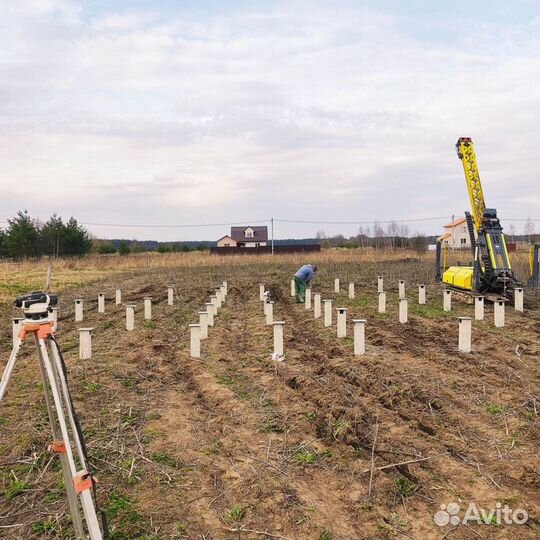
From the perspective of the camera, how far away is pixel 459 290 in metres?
19.1

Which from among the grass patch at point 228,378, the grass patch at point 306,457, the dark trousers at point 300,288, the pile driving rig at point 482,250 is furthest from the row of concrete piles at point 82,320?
the pile driving rig at point 482,250

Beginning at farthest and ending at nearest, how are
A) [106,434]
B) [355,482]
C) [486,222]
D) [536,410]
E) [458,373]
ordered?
1. [486,222]
2. [458,373]
3. [536,410]
4. [106,434]
5. [355,482]

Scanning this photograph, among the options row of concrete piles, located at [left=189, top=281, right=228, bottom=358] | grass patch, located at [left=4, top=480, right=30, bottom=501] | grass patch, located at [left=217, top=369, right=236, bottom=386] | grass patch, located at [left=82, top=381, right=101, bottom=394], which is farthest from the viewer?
row of concrete piles, located at [left=189, top=281, right=228, bottom=358]

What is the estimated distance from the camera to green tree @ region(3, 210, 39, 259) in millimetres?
48531

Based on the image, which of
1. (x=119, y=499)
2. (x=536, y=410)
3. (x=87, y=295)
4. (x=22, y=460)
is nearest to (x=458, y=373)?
(x=536, y=410)

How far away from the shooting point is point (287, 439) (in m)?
5.49

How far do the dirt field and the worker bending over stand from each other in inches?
273

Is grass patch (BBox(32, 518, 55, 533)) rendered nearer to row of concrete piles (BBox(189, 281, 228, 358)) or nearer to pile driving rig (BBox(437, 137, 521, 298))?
row of concrete piles (BBox(189, 281, 228, 358))

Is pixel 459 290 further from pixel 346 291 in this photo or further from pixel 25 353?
pixel 25 353

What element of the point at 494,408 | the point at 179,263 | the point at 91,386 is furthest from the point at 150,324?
the point at 179,263

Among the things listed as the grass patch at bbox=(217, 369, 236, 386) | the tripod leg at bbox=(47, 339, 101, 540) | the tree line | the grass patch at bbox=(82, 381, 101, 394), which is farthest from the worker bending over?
the tree line

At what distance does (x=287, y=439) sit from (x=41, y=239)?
49.9m

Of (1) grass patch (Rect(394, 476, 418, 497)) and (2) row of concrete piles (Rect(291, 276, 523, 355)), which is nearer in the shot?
(1) grass patch (Rect(394, 476, 418, 497))

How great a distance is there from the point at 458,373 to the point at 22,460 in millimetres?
6138
